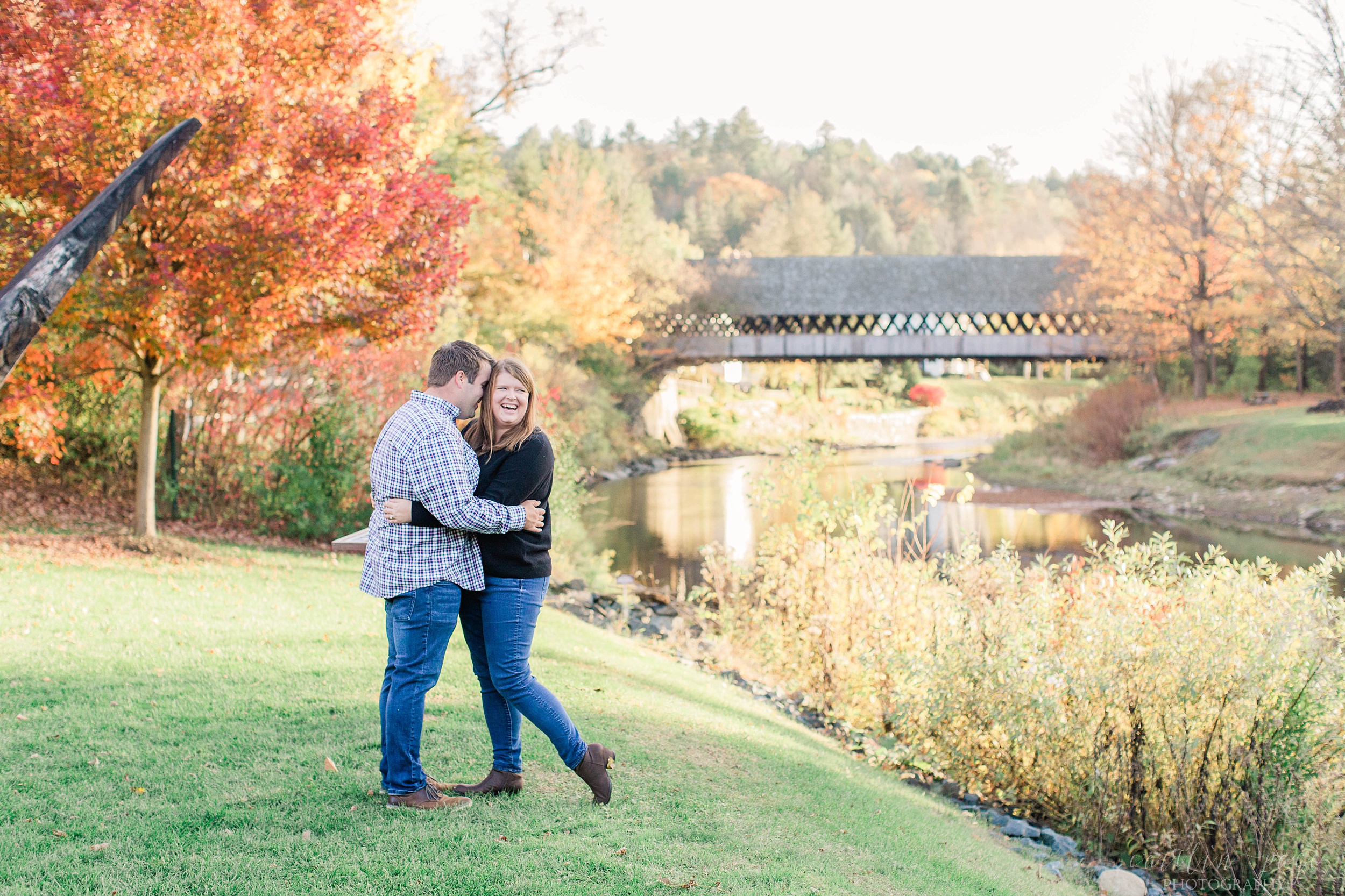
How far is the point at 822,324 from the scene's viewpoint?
3500 centimetres

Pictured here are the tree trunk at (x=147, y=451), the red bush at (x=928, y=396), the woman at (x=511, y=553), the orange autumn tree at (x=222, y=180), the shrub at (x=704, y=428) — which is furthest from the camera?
the red bush at (x=928, y=396)

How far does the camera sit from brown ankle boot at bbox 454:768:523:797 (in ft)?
11.0

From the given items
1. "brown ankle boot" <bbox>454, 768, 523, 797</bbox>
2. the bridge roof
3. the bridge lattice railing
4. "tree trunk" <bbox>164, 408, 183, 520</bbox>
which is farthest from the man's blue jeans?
the bridge roof

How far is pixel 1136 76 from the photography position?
25.4m

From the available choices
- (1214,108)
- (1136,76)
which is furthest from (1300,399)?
(1136,76)

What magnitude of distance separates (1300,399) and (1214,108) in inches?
307

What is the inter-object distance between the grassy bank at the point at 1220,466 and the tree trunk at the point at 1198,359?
1.42 ft

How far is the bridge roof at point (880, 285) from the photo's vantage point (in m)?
31.9

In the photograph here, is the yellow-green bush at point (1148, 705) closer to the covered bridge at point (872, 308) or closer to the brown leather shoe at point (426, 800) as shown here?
the brown leather shoe at point (426, 800)

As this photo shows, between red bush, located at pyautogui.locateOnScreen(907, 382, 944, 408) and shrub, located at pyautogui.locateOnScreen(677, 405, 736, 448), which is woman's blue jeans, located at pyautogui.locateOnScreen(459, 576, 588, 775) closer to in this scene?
shrub, located at pyautogui.locateOnScreen(677, 405, 736, 448)

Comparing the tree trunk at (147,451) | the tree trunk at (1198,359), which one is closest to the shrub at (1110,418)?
the tree trunk at (1198,359)

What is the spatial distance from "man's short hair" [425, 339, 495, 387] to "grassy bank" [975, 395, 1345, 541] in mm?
16369

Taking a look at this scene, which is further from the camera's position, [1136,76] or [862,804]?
[1136,76]

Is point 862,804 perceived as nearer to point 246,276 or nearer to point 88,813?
point 88,813
